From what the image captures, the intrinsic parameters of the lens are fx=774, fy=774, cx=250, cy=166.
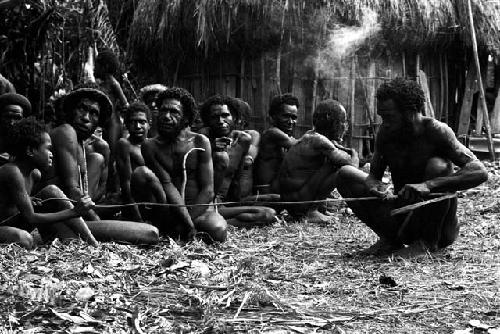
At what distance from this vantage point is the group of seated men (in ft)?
18.4

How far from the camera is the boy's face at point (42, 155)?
18.8 ft

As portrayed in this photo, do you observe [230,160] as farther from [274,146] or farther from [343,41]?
[343,41]

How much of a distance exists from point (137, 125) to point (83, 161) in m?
1.17

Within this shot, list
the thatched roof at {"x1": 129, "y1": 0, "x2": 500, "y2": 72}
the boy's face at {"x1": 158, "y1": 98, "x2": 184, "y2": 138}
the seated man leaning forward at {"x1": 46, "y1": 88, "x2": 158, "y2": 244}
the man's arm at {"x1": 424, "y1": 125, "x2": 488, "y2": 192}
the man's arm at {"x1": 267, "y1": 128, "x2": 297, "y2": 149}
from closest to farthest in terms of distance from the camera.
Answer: the man's arm at {"x1": 424, "y1": 125, "x2": 488, "y2": 192} < the seated man leaning forward at {"x1": 46, "y1": 88, "x2": 158, "y2": 244} < the boy's face at {"x1": 158, "y1": 98, "x2": 184, "y2": 138} < the man's arm at {"x1": 267, "y1": 128, "x2": 297, "y2": 149} < the thatched roof at {"x1": 129, "y1": 0, "x2": 500, "y2": 72}

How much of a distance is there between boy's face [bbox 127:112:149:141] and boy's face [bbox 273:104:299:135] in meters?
1.67

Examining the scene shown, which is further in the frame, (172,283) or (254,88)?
(254,88)

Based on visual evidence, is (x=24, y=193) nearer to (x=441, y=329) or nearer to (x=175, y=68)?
(x=441, y=329)

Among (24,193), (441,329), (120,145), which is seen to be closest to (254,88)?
(120,145)

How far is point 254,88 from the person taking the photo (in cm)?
1161

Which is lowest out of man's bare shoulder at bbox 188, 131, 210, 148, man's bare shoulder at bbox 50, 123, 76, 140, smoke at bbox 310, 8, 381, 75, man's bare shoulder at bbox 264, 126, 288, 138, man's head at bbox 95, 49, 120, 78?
man's bare shoulder at bbox 264, 126, 288, 138

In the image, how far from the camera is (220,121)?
7.83m

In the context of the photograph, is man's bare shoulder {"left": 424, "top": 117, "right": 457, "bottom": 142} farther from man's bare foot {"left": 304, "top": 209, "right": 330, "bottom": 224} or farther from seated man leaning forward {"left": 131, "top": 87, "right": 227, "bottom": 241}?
man's bare foot {"left": 304, "top": 209, "right": 330, "bottom": 224}

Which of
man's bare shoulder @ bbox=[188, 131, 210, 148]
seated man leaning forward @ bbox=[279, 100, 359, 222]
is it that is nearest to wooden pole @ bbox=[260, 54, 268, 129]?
seated man leaning forward @ bbox=[279, 100, 359, 222]

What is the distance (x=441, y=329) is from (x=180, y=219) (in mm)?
2981
